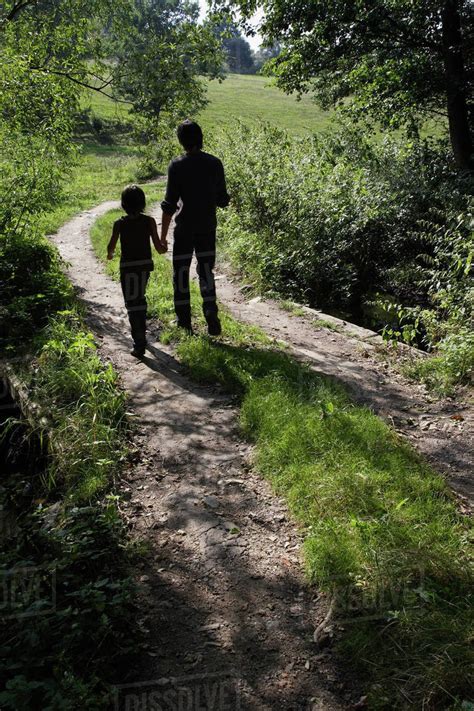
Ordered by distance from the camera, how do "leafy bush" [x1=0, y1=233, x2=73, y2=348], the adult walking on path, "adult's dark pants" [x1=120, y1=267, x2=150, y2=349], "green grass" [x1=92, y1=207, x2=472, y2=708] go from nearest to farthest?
1. "green grass" [x1=92, y1=207, x2=472, y2=708]
2. the adult walking on path
3. "adult's dark pants" [x1=120, y1=267, x2=150, y2=349]
4. "leafy bush" [x1=0, y1=233, x2=73, y2=348]

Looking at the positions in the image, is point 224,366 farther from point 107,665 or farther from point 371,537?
point 107,665

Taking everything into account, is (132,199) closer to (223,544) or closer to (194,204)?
(194,204)

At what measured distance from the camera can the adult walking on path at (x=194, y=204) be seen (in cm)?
621

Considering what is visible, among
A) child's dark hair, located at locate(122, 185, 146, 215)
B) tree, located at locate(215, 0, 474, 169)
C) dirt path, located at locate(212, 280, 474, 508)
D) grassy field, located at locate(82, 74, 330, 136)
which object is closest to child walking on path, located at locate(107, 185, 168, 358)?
child's dark hair, located at locate(122, 185, 146, 215)

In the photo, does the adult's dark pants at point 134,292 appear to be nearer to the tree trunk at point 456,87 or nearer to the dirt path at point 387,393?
the dirt path at point 387,393

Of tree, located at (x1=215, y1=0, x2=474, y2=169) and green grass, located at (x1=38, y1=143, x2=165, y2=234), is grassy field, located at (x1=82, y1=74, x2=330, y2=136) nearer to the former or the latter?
green grass, located at (x1=38, y1=143, x2=165, y2=234)

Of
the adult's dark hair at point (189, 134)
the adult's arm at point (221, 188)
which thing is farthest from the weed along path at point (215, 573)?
the adult's dark hair at point (189, 134)

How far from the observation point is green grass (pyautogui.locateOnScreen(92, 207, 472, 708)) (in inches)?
106

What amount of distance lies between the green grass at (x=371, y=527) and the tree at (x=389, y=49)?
9735 mm

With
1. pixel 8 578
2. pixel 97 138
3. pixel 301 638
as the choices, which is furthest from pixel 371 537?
pixel 97 138

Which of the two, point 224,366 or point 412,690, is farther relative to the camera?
point 224,366

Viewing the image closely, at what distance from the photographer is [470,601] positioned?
3.01 metres

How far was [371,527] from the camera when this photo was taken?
3535 millimetres

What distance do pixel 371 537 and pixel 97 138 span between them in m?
48.2
